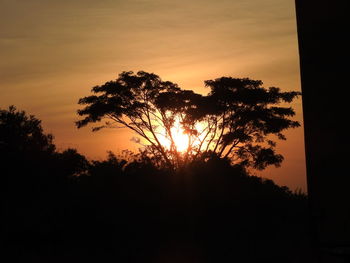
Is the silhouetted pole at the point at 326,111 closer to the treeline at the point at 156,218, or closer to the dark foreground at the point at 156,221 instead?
the dark foreground at the point at 156,221

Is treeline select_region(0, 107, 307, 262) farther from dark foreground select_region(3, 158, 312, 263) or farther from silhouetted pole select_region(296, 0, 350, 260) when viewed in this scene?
silhouetted pole select_region(296, 0, 350, 260)

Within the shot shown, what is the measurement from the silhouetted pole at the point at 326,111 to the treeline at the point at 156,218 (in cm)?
1079

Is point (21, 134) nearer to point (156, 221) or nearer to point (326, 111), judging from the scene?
point (156, 221)

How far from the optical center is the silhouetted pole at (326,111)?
7734 mm

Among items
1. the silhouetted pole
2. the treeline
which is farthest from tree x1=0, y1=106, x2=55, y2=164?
the silhouetted pole

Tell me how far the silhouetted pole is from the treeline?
1079 centimetres

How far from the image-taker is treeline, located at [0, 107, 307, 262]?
60.2ft

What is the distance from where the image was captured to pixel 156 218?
1931 cm

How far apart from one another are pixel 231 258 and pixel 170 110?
2220 centimetres

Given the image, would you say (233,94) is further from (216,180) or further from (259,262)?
(259,262)

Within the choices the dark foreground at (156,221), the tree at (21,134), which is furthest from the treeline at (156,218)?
the tree at (21,134)

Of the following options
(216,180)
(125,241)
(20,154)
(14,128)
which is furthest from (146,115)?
(125,241)

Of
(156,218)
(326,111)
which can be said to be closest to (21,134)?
(156,218)

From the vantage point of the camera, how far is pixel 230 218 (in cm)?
2008
